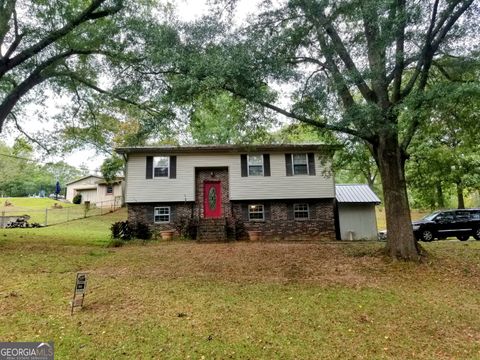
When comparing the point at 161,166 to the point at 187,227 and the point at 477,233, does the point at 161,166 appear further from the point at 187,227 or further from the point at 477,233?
the point at 477,233

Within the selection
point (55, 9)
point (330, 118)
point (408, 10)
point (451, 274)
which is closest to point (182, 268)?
point (330, 118)

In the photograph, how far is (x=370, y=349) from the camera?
3.65 meters

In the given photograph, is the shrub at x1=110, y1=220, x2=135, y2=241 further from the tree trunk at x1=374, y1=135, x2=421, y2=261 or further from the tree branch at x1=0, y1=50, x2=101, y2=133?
the tree trunk at x1=374, y1=135, x2=421, y2=261

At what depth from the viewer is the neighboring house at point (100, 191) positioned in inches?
1204

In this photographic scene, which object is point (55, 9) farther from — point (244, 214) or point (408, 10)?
point (244, 214)

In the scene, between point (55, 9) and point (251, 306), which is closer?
point (251, 306)

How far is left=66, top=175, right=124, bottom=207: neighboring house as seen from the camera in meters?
30.6

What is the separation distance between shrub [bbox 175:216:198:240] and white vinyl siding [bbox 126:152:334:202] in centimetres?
109

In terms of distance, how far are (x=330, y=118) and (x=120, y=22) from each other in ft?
26.1

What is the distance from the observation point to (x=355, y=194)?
52.5ft

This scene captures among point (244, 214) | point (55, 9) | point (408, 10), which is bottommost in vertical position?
point (244, 214)

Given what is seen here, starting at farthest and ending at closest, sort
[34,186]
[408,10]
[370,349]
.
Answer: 1. [34,186]
2. [408,10]
3. [370,349]

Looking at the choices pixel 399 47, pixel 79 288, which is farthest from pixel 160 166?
pixel 399 47

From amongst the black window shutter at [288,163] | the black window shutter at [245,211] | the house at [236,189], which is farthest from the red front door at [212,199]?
the black window shutter at [288,163]
